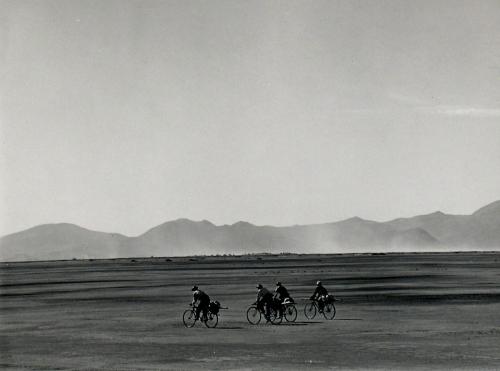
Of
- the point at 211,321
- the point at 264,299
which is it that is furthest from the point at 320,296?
the point at 211,321

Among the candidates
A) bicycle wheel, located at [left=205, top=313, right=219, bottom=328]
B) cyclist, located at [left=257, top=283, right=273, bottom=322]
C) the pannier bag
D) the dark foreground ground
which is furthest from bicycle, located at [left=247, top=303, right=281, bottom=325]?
the pannier bag

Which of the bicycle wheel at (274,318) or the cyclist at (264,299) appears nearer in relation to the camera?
the cyclist at (264,299)

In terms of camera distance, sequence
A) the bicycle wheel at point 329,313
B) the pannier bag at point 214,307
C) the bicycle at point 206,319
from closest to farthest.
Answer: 1. the pannier bag at point 214,307
2. the bicycle at point 206,319
3. the bicycle wheel at point 329,313

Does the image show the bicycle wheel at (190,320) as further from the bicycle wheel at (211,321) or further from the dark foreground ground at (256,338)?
the bicycle wheel at (211,321)

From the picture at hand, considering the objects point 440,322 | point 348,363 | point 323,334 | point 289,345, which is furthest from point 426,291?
point 348,363

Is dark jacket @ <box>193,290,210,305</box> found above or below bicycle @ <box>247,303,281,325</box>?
above

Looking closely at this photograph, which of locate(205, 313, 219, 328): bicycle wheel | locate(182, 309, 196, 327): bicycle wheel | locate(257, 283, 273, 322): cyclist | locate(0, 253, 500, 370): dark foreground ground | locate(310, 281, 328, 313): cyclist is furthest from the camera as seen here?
locate(310, 281, 328, 313): cyclist

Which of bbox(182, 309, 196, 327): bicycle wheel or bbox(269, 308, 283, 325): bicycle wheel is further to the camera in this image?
bbox(269, 308, 283, 325): bicycle wheel

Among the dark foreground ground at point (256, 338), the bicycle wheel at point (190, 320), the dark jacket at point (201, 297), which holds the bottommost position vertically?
the dark foreground ground at point (256, 338)

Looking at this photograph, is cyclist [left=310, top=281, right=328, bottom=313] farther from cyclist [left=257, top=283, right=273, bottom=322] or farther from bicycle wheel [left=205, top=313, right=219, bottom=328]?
bicycle wheel [left=205, top=313, right=219, bottom=328]

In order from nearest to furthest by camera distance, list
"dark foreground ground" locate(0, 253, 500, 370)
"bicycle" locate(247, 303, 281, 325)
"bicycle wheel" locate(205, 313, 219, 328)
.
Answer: "dark foreground ground" locate(0, 253, 500, 370)
"bicycle wheel" locate(205, 313, 219, 328)
"bicycle" locate(247, 303, 281, 325)

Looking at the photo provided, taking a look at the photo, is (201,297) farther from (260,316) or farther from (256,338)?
(256,338)

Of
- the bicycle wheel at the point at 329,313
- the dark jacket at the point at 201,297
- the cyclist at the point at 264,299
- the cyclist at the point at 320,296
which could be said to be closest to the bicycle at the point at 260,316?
the cyclist at the point at 264,299

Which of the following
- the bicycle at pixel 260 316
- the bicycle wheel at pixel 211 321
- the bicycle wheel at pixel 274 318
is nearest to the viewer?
the bicycle wheel at pixel 211 321
